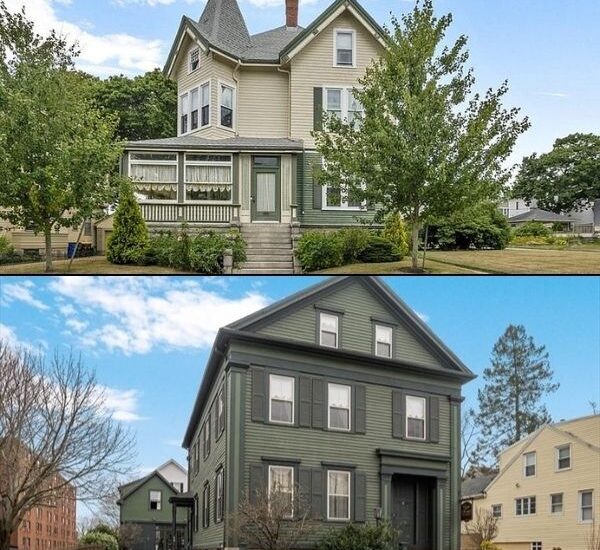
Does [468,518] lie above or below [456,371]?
below

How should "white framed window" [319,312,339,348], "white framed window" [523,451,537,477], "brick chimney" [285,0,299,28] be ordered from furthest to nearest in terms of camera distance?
1. "white framed window" [523,451,537,477]
2. "white framed window" [319,312,339,348]
3. "brick chimney" [285,0,299,28]

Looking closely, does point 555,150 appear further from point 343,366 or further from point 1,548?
point 1,548

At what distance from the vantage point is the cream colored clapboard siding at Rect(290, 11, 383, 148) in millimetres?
9867

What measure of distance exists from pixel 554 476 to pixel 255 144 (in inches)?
342

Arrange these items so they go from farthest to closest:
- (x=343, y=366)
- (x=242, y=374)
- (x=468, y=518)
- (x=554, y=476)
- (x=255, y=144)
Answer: (x=554, y=476)
(x=468, y=518)
(x=343, y=366)
(x=242, y=374)
(x=255, y=144)

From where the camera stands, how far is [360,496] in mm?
11773

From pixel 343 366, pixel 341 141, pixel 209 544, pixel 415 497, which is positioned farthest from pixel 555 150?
pixel 209 544

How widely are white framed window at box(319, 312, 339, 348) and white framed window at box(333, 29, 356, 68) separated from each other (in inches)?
136

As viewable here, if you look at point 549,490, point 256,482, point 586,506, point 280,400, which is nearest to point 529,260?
point 280,400

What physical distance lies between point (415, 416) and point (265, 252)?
4351 millimetres

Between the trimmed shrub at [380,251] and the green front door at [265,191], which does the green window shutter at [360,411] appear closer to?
the trimmed shrub at [380,251]

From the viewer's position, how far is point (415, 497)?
12.4m

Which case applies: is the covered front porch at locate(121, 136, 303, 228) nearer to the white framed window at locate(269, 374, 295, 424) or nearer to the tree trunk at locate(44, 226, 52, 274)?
the tree trunk at locate(44, 226, 52, 274)

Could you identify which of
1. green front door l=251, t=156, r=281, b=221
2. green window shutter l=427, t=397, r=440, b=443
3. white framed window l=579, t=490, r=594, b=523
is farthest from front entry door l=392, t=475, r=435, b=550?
green front door l=251, t=156, r=281, b=221
